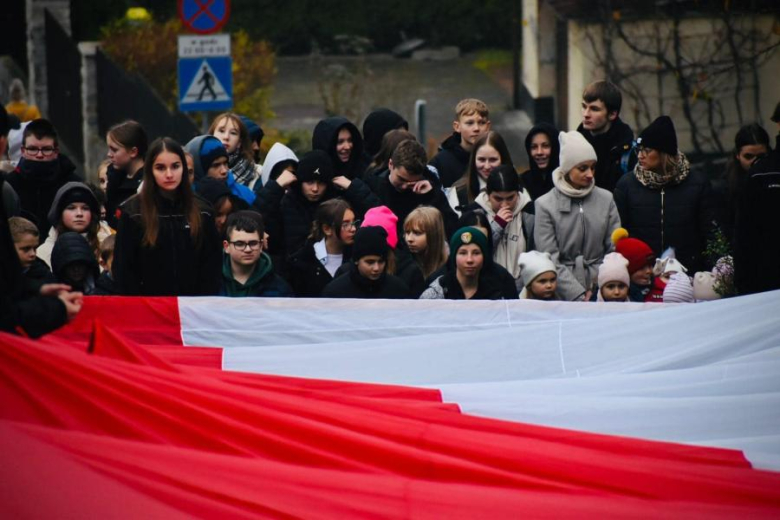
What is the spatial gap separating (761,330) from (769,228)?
45.9 inches

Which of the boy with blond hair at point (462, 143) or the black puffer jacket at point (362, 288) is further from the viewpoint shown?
the boy with blond hair at point (462, 143)

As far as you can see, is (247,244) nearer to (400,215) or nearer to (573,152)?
(400,215)

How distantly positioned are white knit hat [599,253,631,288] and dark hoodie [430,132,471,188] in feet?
6.57

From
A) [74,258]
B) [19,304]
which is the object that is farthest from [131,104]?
[19,304]

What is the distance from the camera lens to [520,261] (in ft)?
28.9

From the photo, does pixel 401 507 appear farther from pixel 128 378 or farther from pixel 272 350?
pixel 272 350

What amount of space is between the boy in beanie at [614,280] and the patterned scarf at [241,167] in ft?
9.07

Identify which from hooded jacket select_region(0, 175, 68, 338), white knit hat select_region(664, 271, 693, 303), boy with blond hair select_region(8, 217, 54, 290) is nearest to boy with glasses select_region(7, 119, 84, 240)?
boy with blond hair select_region(8, 217, 54, 290)

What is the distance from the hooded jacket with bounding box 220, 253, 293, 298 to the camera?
8516 millimetres

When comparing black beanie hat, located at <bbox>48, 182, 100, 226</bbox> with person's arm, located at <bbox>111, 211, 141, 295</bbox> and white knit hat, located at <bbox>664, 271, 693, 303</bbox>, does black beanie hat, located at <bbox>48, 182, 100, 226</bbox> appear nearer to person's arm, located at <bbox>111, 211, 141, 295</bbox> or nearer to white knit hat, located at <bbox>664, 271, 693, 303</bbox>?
person's arm, located at <bbox>111, 211, 141, 295</bbox>

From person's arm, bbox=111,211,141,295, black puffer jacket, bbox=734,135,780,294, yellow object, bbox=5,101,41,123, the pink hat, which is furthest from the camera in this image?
yellow object, bbox=5,101,41,123

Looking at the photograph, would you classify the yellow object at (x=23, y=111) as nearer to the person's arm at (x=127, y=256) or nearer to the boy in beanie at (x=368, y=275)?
the person's arm at (x=127, y=256)

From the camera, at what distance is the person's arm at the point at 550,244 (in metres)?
8.94

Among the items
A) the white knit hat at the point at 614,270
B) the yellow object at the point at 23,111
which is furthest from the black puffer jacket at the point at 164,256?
the yellow object at the point at 23,111
